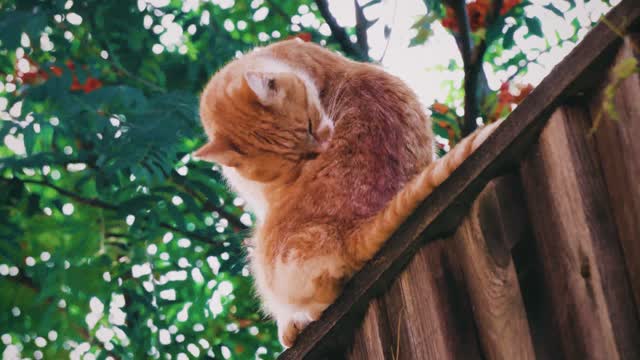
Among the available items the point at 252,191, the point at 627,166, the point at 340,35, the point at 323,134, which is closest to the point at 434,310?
the point at 627,166

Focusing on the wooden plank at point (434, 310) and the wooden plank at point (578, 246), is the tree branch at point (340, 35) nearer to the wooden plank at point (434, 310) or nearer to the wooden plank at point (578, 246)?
the wooden plank at point (434, 310)

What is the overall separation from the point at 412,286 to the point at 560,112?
63 centimetres

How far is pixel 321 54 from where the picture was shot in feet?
12.6

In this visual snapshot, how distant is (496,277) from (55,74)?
11.1 feet

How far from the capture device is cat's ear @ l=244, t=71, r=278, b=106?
356 centimetres

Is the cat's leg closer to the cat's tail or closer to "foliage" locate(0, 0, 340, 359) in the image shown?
the cat's tail

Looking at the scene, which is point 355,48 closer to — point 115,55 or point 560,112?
point 115,55

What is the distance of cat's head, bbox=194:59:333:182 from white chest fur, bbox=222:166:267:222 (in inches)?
1.6

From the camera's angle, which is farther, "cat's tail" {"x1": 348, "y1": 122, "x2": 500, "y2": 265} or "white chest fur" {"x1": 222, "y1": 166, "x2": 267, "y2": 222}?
"white chest fur" {"x1": 222, "y1": 166, "x2": 267, "y2": 222}

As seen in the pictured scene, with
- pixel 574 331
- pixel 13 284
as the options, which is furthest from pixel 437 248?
pixel 13 284

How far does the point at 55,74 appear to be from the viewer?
4855 millimetres

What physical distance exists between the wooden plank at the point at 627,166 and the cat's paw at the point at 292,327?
1.22m

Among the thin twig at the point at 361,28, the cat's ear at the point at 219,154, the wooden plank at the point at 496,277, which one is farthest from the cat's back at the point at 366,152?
the thin twig at the point at 361,28

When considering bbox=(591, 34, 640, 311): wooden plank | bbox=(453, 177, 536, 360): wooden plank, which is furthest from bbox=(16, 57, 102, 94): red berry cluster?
bbox=(591, 34, 640, 311): wooden plank
